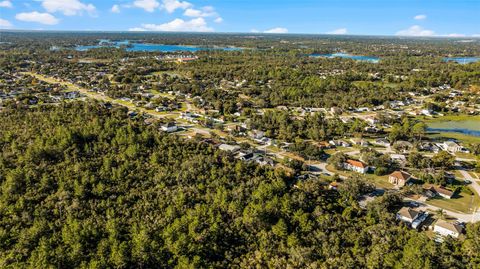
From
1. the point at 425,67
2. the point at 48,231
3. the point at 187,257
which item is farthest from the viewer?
the point at 425,67

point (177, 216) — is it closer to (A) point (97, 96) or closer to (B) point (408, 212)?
(B) point (408, 212)

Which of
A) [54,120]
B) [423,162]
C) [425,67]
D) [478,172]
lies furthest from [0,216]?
[425,67]

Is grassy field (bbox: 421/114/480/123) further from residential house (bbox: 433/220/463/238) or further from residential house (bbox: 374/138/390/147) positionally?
residential house (bbox: 433/220/463/238)

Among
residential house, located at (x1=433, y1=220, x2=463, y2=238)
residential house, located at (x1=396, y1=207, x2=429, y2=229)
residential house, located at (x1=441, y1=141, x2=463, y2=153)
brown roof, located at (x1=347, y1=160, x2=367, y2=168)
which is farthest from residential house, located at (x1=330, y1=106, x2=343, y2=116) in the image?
residential house, located at (x1=433, y1=220, x2=463, y2=238)

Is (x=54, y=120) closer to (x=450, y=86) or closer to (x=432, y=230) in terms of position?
(x=432, y=230)

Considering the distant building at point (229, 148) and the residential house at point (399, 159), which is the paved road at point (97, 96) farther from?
the residential house at point (399, 159)

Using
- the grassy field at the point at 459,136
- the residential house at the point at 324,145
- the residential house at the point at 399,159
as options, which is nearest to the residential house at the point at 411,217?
the residential house at the point at 399,159

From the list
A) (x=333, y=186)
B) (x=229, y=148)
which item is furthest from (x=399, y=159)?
(x=229, y=148)
